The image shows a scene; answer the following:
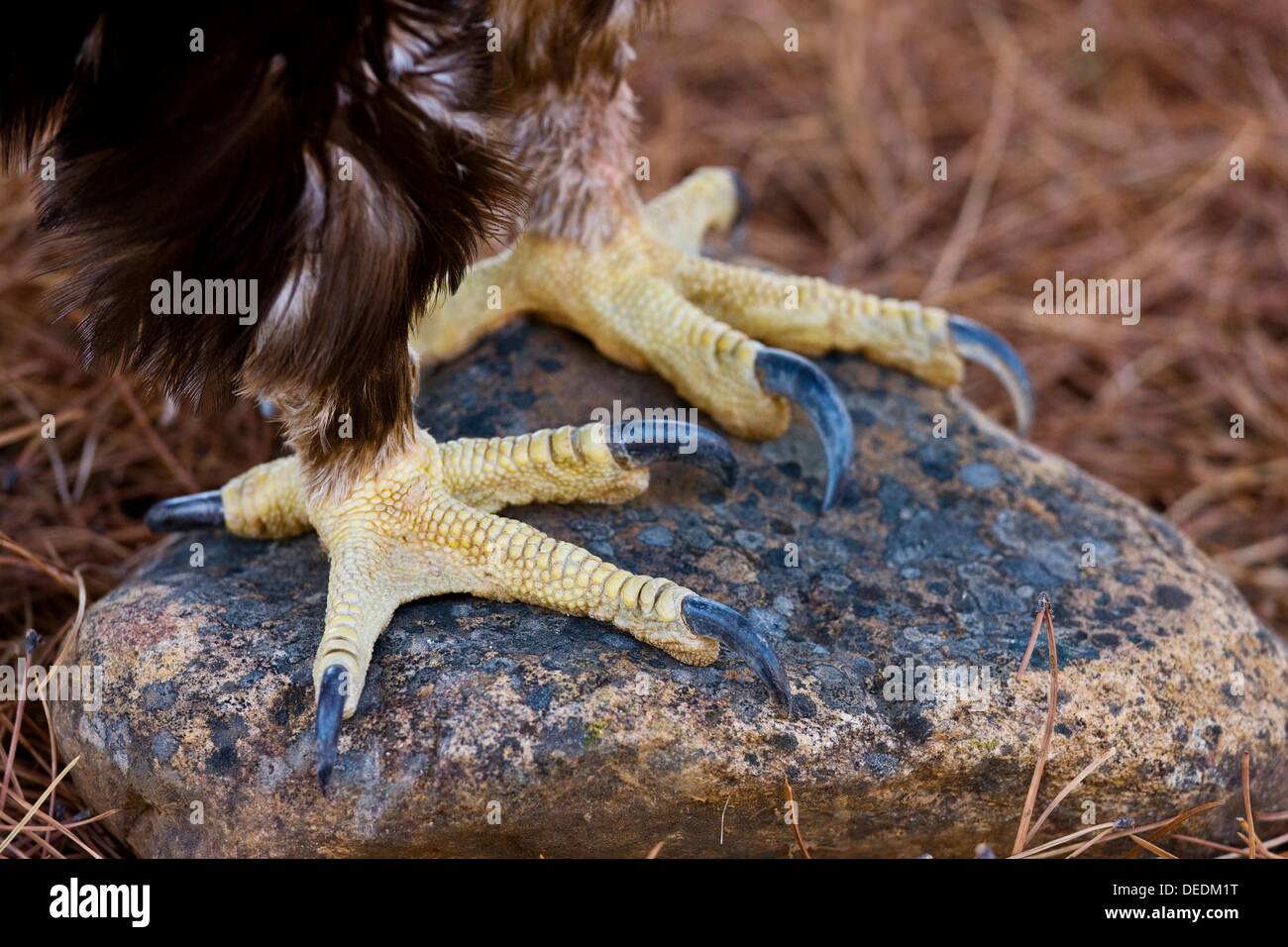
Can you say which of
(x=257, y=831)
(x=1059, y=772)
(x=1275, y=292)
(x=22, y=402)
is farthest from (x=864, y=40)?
(x=257, y=831)

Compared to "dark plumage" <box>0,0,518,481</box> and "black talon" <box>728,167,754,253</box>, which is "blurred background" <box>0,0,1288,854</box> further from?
"dark plumage" <box>0,0,518,481</box>

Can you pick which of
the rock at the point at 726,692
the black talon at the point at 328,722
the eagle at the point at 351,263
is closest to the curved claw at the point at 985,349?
the rock at the point at 726,692

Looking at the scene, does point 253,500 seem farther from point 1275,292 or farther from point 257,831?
point 1275,292

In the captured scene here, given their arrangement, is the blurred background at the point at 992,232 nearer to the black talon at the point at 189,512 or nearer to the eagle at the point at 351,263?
the black talon at the point at 189,512

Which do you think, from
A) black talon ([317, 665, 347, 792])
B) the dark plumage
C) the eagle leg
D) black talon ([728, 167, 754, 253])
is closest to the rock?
black talon ([317, 665, 347, 792])

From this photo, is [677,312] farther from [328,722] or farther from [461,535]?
[328,722]
